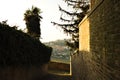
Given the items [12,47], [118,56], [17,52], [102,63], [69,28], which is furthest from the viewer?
[69,28]

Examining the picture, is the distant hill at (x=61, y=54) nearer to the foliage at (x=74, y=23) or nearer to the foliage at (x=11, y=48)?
the foliage at (x=74, y=23)

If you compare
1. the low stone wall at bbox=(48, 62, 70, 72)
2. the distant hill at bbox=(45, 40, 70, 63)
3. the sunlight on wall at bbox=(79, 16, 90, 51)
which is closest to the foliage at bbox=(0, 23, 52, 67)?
the sunlight on wall at bbox=(79, 16, 90, 51)

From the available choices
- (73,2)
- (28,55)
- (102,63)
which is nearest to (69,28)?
(73,2)

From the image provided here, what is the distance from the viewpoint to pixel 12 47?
35.5 ft

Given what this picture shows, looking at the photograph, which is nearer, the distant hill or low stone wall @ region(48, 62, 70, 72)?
low stone wall @ region(48, 62, 70, 72)

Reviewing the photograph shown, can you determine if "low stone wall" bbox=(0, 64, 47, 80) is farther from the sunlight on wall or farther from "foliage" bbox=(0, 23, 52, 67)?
the sunlight on wall

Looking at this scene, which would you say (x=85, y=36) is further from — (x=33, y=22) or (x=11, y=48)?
(x=33, y=22)

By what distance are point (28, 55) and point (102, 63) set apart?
834cm

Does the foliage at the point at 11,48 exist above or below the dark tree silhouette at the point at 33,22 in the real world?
below

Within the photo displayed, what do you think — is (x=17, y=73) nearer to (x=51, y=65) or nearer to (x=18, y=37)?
(x=18, y=37)

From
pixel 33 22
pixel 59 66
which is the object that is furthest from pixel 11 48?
pixel 59 66

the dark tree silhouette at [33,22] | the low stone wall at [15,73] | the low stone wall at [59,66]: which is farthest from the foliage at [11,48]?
the low stone wall at [59,66]

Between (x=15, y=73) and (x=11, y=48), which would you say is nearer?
(x=11, y=48)

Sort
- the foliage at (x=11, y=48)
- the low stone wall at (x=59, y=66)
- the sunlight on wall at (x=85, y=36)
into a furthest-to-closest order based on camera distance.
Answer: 1. the low stone wall at (x=59, y=66)
2. the sunlight on wall at (x=85, y=36)
3. the foliage at (x=11, y=48)
